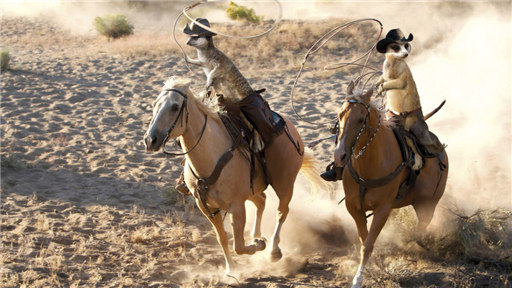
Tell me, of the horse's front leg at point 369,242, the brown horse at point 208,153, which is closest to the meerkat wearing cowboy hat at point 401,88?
the horse's front leg at point 369,242

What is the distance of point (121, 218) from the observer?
24.1 feet

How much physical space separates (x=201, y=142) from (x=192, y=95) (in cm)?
44

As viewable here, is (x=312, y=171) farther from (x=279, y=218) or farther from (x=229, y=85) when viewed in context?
(x=229, y=85)

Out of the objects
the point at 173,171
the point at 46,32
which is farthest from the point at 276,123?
the point at 46,32

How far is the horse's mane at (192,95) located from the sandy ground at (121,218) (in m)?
1.66

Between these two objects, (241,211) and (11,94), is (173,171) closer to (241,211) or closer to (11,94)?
Result: (241,211)

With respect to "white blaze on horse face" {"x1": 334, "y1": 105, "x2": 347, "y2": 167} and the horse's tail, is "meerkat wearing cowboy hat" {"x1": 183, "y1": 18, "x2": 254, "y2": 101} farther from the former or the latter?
the horse's tail

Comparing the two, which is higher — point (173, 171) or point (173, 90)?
point (173, 90)

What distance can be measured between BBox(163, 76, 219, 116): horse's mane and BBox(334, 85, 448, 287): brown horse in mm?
1298

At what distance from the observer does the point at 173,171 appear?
8992 millimetres

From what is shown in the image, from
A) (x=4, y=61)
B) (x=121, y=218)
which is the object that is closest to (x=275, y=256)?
(x=121, y=218)

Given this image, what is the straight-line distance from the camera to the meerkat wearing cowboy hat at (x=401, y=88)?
543 cm

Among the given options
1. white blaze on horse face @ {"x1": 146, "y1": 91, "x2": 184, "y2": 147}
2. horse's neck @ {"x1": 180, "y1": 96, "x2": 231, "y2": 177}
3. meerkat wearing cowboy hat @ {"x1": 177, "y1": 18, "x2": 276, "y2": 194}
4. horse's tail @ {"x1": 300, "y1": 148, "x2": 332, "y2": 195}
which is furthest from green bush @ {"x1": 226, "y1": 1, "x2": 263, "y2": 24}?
white blaze on horse face @ {"x1": 146, "y1": 91, "x2": 184, "y2": 147}

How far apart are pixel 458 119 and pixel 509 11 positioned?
896 cm
